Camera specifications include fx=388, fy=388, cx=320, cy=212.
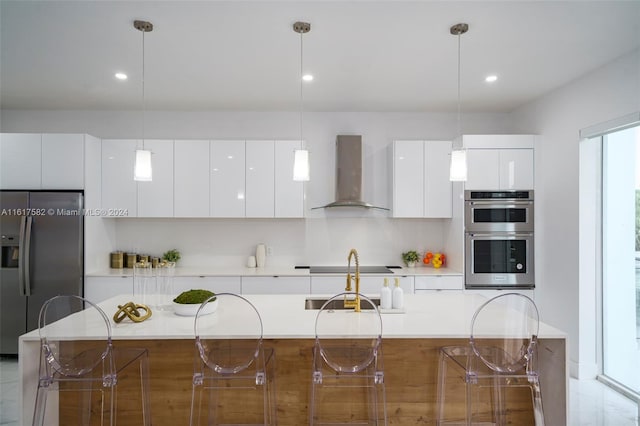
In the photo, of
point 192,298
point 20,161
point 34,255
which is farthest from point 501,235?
point 20,161

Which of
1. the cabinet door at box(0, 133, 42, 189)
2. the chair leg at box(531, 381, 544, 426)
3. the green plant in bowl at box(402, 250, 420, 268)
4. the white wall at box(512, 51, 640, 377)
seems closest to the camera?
the chair leg at box(531, 381, 544, 426)

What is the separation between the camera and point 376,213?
181 inches

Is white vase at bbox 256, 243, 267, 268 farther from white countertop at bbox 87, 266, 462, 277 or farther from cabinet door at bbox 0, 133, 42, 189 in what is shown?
cabinet door at bbox 0, 133, 42, 189

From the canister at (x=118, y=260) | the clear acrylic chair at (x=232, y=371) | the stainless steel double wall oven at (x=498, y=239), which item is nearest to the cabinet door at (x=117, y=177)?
the canister at (x=118, y=260)

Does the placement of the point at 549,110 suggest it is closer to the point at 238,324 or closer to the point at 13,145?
the point at 238,324

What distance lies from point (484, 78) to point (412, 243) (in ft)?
6.52

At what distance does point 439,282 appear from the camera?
4.02m

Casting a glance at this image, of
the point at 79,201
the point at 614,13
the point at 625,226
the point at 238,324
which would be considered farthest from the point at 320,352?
the point at 79,201

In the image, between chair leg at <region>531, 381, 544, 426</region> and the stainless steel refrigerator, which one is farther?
the stainless steel refrigerator

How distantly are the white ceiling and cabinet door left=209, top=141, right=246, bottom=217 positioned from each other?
0.52 metres

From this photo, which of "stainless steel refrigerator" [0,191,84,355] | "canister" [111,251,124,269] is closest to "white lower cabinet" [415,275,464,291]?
"canister" [111,251,124,269]

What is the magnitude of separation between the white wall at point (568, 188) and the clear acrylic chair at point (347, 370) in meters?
2.32

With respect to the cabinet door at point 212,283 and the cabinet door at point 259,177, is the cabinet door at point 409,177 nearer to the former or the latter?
the cabinet door at point 259,177

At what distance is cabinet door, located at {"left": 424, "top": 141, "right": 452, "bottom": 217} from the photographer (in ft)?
13.9
